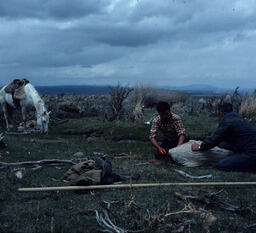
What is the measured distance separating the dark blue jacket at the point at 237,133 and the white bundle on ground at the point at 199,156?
1.30ft

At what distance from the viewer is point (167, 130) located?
7.31m

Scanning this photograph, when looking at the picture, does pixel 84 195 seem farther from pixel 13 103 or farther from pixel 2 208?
pixel 13 103

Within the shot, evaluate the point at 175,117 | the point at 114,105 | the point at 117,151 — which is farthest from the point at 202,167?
the point at 114,105

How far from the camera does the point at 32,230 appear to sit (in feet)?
11.0

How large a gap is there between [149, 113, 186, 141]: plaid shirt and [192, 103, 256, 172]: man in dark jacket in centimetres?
99

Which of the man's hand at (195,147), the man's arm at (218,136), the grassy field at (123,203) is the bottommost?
the grassy field at (123,203)

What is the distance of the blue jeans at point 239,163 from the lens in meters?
5.96

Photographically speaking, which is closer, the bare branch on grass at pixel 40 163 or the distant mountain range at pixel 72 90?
the bare branch on grass at pixel 40 163

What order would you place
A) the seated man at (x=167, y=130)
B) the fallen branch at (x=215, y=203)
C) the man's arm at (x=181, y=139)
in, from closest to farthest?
1. the fallen branch at (x=215, y=203)
2. the seated man at (x=167, y=130)
3. the man's arm at (x=181, y=139)

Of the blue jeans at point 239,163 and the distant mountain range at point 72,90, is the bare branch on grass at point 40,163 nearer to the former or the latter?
the blue jeans at point 239,163

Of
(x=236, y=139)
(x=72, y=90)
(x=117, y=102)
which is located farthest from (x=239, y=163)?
(x=72, y=90)

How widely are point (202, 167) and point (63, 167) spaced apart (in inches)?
106

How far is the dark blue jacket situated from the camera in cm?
589

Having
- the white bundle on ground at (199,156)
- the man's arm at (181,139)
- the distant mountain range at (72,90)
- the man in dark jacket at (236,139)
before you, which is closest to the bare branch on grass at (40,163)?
the white bundle on ground at (199,156)
